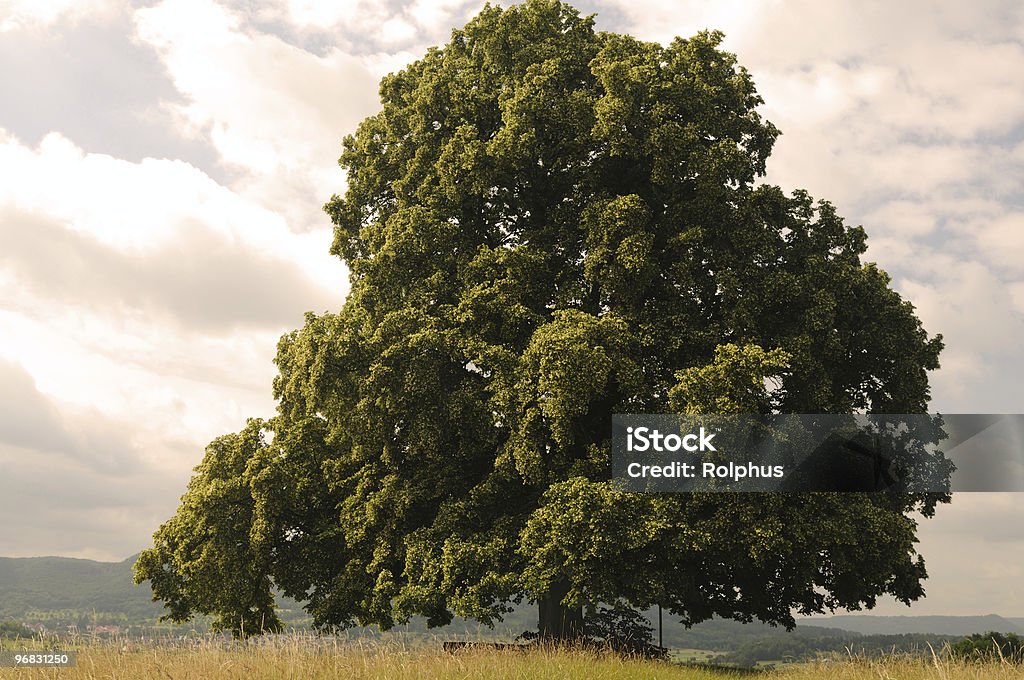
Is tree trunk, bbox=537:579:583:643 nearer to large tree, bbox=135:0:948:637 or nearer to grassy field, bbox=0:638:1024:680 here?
large tree, bbox=135:0:948:637

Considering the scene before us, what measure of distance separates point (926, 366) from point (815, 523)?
7081mm

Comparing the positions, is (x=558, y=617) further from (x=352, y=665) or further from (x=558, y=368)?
(x=352, y=665)

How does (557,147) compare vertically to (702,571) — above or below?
above

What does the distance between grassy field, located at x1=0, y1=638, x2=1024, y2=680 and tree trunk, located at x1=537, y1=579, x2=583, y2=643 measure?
16.3 ft

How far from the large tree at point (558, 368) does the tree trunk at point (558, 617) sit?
0.35ft

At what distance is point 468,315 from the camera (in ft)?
71.7

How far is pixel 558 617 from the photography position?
23078 mm

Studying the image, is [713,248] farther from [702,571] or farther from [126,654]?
[126,654]

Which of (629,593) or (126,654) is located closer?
(126,654)

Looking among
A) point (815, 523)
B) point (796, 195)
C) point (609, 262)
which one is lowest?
point (815, 523)

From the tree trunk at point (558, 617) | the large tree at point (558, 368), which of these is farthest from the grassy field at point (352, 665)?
the tree trunk at point (558, 617)

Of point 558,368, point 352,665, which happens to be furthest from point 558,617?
point 352,665

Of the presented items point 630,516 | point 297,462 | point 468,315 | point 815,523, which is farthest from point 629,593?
point 297,462

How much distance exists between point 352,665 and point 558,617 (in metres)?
10.1
